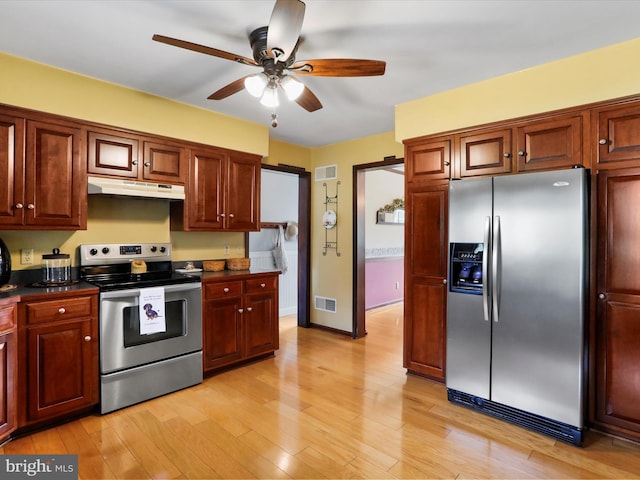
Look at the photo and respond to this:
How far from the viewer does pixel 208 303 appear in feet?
10.5

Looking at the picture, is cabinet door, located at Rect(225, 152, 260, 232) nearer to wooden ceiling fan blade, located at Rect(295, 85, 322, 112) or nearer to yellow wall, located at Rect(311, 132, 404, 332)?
yellow wall, located at Rect(311, 132, 404, 332)

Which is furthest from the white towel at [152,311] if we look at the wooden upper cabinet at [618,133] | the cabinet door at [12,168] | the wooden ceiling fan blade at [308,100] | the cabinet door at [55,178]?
the wooden upper cabinet at [618,133]

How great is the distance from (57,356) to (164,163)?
172 cm

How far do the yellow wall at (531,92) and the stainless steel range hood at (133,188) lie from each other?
2111 millimetres

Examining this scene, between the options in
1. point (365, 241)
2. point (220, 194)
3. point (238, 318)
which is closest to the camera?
point (238, 318)

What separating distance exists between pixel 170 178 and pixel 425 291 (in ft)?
8.23

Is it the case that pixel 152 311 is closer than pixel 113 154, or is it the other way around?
pixel 152 311

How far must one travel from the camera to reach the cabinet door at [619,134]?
7.30 feet

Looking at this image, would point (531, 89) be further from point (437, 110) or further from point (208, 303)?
point (208, 303)

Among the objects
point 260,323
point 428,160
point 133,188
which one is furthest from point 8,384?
point 428,160

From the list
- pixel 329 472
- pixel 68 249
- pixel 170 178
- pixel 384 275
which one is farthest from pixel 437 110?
pixel 384 275

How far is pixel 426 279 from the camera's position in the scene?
3119 millimetres

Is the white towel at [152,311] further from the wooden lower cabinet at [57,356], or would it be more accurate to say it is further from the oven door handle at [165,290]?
the wooden lower cabinet at [57,356]

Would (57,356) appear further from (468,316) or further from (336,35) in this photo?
(468,316)
